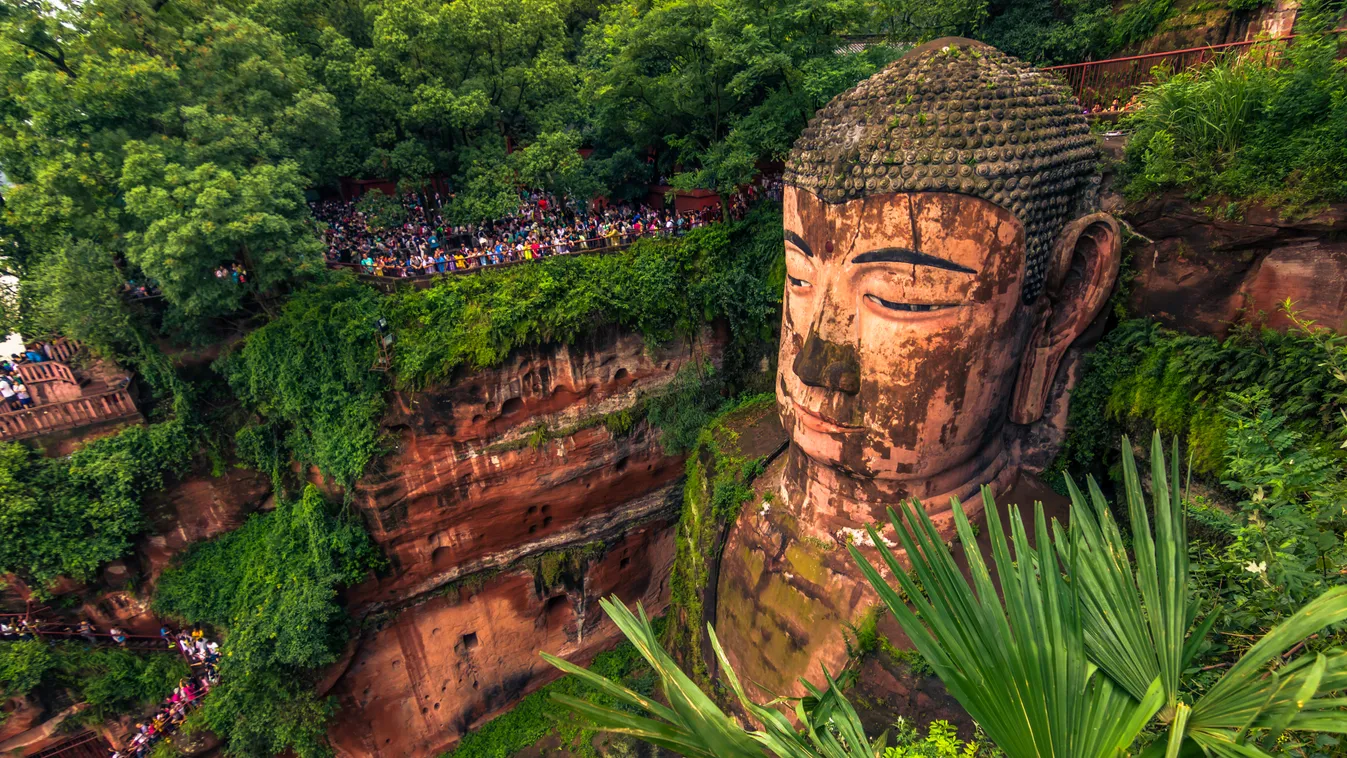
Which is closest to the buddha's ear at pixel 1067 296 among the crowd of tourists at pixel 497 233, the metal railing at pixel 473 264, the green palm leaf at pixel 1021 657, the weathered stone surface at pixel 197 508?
the green palm leaf at pixel 1021 657

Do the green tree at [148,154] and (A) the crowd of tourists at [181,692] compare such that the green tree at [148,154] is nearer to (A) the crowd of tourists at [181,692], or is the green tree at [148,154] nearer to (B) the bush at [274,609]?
(B) the bush at [274,609]

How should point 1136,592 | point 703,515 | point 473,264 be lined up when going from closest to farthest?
1. point 1136,592
2. point 703,515
3. point 473,264

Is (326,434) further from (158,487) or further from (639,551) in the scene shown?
(639,551)

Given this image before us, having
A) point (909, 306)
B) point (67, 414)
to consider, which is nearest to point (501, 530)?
point (67, 414)

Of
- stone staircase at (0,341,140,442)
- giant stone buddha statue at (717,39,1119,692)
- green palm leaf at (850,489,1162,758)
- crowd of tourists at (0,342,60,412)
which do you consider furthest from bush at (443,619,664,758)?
green palm leaf at (850,489,1162,758)

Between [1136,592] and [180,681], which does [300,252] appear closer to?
[180,681]
